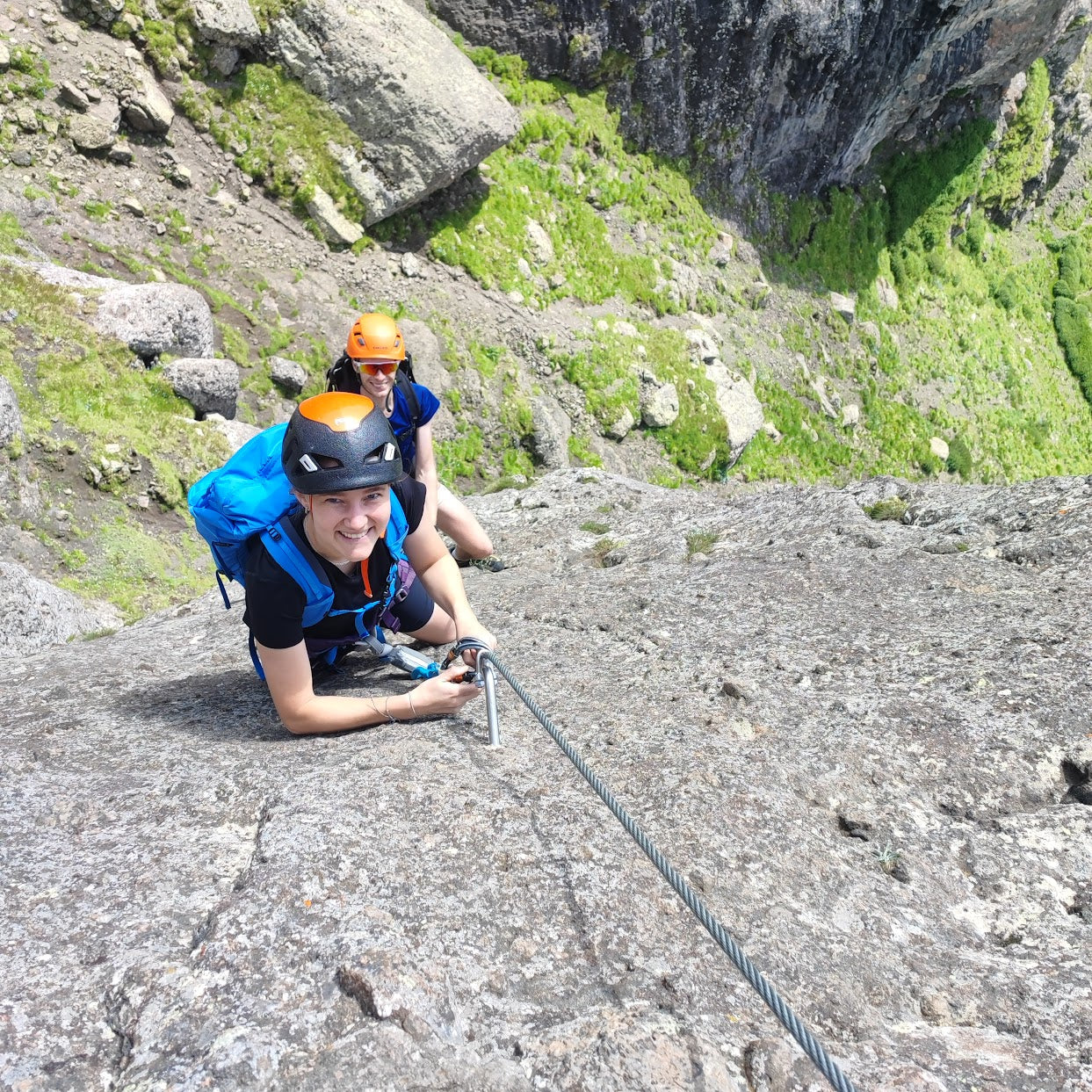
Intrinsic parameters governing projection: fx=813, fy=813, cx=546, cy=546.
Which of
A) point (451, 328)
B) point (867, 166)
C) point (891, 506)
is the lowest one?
point (891, 506)

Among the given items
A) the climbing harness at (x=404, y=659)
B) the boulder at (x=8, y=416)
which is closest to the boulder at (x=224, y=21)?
the boulder at (x=8, y=416)

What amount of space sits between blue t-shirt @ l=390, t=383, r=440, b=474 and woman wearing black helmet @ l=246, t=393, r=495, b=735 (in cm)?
245

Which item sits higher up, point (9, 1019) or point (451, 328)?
point (451, 328)

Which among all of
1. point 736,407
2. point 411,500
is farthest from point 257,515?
point 736,407

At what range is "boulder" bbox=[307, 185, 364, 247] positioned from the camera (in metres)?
21.5

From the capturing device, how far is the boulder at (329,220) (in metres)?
21.5

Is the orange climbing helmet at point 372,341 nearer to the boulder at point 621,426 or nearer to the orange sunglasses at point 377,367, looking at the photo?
the orange sunglasses at point 377,367

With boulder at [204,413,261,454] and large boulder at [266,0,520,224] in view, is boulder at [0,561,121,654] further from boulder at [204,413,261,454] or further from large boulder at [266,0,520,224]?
large boulder at [266,0,520,224]

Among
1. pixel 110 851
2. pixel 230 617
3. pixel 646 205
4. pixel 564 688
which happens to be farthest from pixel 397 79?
pixel 110 851

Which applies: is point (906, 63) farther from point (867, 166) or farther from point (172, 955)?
point (172, 955)

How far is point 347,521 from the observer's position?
14.0 feet

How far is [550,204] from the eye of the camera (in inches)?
1054

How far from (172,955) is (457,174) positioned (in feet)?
76.4

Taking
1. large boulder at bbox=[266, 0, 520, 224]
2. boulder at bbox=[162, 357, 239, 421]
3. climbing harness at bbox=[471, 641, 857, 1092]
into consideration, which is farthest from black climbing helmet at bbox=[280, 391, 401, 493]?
large boulder at bbox=[266, 0, 520, 224]
